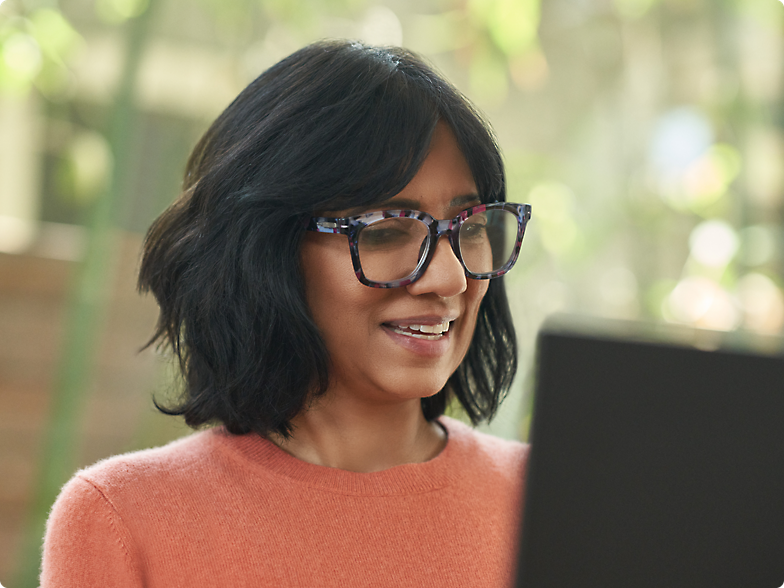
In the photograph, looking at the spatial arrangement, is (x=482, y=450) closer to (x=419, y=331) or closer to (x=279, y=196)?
(x=419, y=331)

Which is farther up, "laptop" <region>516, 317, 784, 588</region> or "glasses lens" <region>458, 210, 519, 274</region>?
"glasses lens" <region>458, 210, 519, 274</region>

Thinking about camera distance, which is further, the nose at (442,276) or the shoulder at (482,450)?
the shoulder at (482,450)

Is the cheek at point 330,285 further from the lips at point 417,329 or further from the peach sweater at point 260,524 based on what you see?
the peach sweater at point 260,524

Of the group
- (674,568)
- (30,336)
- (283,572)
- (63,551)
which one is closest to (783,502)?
(674,568)

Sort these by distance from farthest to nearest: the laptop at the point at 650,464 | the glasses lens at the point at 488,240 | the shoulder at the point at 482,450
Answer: the shoulder at the point at 482,450 < the glasses lens at the point at 488,240 < the laptop at the point at 650,464

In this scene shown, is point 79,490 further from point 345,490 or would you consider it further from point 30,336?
point 30,336

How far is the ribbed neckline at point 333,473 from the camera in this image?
45.2 inches

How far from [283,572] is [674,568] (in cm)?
68

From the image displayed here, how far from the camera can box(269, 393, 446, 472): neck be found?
1200mm

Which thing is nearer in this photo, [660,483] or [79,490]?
[660,483]

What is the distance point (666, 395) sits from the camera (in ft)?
1.60

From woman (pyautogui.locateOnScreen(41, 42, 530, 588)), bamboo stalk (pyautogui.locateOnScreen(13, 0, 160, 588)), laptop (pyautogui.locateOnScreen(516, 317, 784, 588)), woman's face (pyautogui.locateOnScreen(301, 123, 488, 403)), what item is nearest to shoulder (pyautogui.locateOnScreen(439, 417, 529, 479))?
woman (pyautogui.locateOnScreen(41, 42, 530, 588))

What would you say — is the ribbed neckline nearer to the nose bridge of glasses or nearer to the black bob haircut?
the black bob haircut

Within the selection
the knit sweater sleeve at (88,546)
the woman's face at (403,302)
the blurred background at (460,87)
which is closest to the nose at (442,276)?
the woman's face at (403,302)
